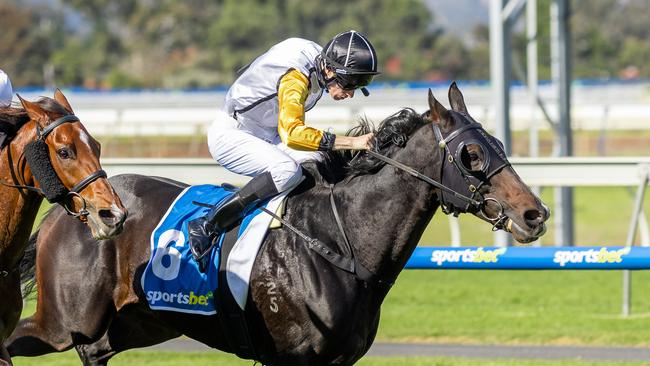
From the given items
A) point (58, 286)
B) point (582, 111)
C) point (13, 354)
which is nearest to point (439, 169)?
point (58, 286)

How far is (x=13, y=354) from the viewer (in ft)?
20.1

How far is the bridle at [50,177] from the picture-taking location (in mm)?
4840

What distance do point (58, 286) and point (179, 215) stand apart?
0.78 m

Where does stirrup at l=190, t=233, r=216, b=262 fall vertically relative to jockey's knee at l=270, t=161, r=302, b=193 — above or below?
below

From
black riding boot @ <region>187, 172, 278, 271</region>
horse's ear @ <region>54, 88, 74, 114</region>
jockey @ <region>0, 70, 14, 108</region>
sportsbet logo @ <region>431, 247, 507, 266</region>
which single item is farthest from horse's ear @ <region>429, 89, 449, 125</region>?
sportsbet logo @ <region>431, 247, 507, 266</region>

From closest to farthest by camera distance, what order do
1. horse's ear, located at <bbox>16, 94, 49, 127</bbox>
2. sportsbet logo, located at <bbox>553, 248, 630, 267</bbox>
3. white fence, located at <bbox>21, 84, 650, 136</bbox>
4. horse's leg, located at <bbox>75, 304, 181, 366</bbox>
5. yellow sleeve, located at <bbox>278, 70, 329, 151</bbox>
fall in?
horse's ear, located at <bbox>16, 94, 49, 127</bbox> → yellow sleeve, located at <bbox>278, 70, 329, 151</bbox> → horse's leg, located at <bbox>75, 304, 181, 366</bbox> → sportsbet logo, located at <bbox>553, 248, 630, 267</bbox> → white fence, located at <bbox>21, 84, 650, 136</bbox>

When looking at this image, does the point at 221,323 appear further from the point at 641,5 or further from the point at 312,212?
the point at 641,5

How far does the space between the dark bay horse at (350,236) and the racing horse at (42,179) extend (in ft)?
2.43

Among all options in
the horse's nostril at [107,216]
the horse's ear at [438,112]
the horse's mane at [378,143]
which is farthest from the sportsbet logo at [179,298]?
the horse's ear at [438,112]

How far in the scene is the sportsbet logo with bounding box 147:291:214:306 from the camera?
18.4 ft

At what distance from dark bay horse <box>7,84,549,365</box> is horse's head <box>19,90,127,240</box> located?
937 millimetres

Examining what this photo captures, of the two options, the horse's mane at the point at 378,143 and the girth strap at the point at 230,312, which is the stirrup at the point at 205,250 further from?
the horse's mane at the point at 378,143

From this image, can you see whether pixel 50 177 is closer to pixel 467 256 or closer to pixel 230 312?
pixel 230 312

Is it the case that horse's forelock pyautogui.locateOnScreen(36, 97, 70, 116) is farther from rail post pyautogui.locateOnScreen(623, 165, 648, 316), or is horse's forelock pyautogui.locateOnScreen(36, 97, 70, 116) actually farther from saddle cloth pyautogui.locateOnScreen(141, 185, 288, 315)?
rail post pyautogui.locateOnScreen(623, 165, 648, 316)
